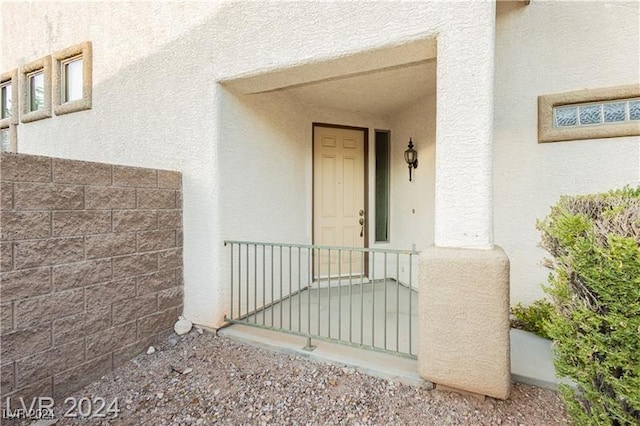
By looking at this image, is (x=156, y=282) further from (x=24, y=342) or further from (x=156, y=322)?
(x=24, y=342)

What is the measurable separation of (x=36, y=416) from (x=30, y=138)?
5.04 meters

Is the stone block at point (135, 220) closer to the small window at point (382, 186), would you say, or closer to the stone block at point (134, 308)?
the stone block at point (134, 308)

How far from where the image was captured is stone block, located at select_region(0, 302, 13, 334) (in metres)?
2.05

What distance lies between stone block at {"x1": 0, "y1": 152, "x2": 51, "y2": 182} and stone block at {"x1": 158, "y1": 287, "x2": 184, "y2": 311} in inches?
58.9

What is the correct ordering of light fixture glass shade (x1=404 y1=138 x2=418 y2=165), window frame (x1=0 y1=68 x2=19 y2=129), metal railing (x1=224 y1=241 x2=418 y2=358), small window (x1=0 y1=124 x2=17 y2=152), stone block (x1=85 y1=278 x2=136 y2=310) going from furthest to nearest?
1. small window (x1=0 y1=124 x2=17 y2=152)
2. window frame (x1=0 y1=68 x2=19 y2=129)
3. light fixture glass shade (x1=404 y1=138 x2=418 y2=165)
4. metal railing (x1=224 y1=241 x2=418 y2=358)
5. stone block (x1=85 y1=278 x2=136 y2=310)

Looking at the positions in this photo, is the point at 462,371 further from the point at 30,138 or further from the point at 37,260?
the point at 30,138

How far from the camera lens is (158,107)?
356cm

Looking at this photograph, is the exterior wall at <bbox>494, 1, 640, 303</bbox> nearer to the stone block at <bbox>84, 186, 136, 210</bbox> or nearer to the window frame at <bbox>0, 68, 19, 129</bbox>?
→ the stone block at <bbox>84, 186, 136, 210</bbox>

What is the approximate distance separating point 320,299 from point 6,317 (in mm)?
2852

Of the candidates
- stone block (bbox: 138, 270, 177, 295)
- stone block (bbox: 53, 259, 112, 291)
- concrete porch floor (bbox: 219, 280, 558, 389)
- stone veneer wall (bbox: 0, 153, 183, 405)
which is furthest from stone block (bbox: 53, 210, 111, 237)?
concrete porch floor (bbox: 219, 280, 558, 389)

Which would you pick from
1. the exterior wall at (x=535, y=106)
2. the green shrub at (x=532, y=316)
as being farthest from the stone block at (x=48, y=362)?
the exterior wall at (x=535, y=106)

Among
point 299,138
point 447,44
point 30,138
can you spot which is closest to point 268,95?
point 299,138

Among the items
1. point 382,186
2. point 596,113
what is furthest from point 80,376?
point 596,113

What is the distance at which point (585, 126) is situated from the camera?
318cm
